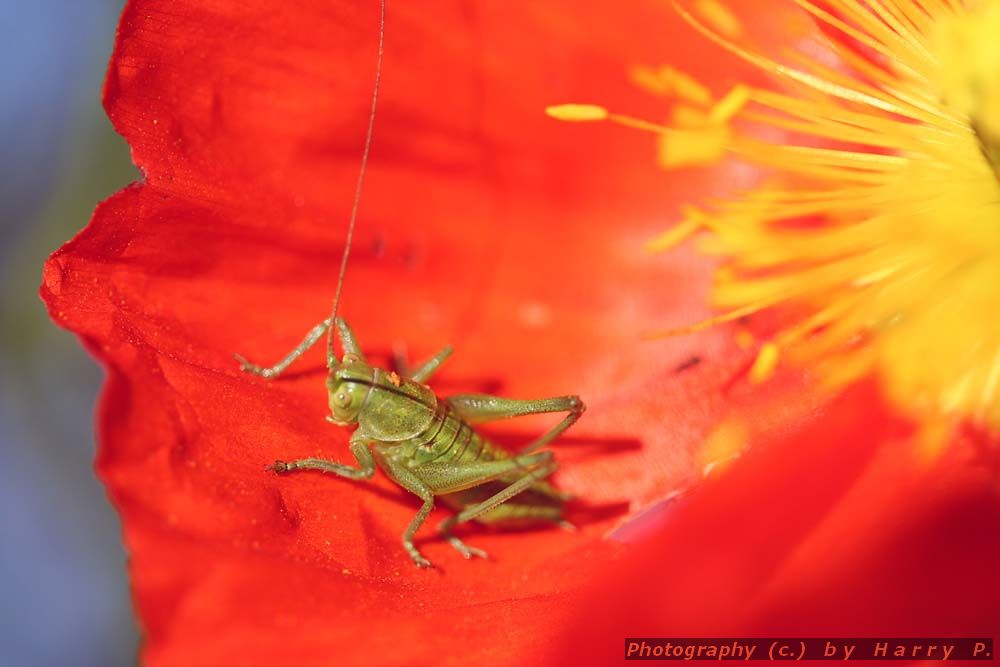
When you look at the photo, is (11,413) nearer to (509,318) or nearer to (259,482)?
(509,318)

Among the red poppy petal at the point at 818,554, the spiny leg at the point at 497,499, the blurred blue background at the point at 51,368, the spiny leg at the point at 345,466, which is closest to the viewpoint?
the red poppy petal at the point at 818,554

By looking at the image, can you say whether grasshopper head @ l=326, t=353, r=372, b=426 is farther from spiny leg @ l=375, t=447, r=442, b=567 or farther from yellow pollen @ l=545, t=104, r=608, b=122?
yellow pollen @ l=545, t=104, r=608, b=122

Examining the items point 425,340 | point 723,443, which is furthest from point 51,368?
point 723,443

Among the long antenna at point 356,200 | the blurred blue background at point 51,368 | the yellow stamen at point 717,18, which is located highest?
the yellow stamen at point 717,18

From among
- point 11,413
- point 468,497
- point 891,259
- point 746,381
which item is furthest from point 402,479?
point 11,413

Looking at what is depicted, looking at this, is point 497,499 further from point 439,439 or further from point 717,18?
point 717,18

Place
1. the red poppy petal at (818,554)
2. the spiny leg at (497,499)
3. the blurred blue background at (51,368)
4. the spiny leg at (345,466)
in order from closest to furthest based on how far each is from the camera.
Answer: the red poppy petal at (818,554) → the spiny leg at (345,466) → the spiny leg at (497,499) → the blurred blue background at (51,368)

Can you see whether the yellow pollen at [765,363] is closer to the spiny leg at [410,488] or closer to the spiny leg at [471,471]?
the spiny leg at [471,471]

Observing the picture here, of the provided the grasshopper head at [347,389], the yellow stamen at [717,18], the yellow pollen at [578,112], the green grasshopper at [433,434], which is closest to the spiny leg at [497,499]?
the green grasshopper at [433,434]
